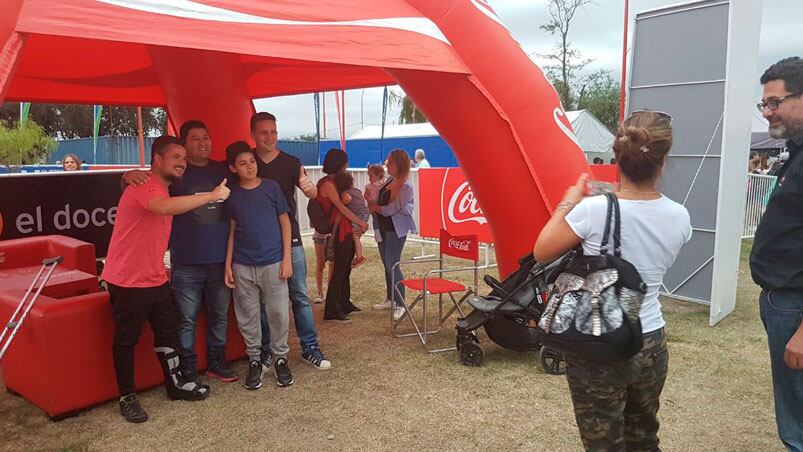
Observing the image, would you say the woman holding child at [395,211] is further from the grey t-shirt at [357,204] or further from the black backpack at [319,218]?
the black backpack at [319,218]

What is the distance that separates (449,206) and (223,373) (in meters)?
4.90

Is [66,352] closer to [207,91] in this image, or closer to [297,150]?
[207,91]

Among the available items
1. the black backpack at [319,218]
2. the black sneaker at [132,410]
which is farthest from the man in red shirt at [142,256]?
the black backpack at [319,218]

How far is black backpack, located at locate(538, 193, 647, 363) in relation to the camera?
1.72 m

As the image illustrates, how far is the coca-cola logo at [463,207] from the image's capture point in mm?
8094

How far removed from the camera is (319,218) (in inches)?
220

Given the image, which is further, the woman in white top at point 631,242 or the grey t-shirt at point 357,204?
the grey t-shirt at point 357,204

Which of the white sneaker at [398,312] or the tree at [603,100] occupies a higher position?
the tree at [603,100]

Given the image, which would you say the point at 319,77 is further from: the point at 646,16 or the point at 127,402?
the point at 127,402

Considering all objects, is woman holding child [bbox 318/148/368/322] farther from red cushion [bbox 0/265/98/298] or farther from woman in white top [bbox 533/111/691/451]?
woman in white top [bbox 533/111/691/451]

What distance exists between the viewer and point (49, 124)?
1221 inches

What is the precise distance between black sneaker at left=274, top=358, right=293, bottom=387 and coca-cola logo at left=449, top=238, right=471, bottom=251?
175cm

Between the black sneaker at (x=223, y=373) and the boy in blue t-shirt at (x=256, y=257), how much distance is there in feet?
0.53

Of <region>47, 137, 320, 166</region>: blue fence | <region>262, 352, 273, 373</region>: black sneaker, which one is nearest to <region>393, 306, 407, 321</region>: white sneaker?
<region>262, 352, 273, 373</region>: black sneaker
